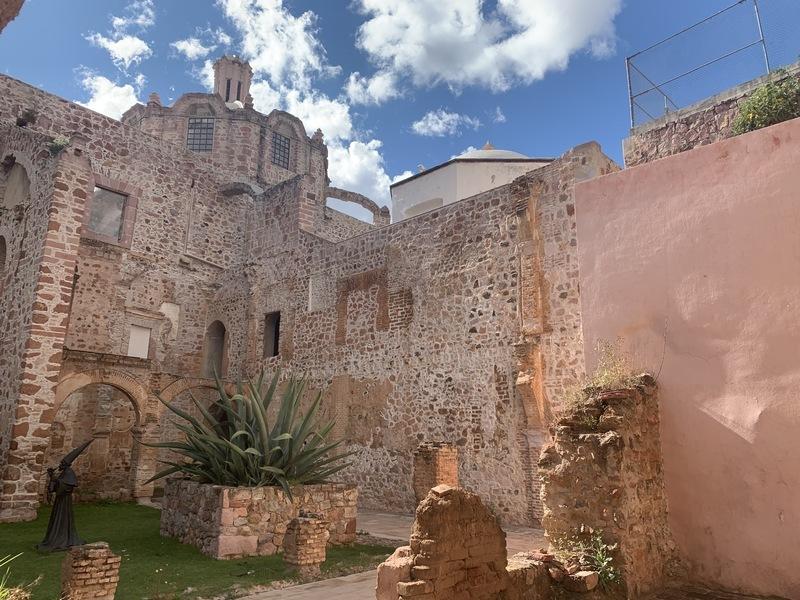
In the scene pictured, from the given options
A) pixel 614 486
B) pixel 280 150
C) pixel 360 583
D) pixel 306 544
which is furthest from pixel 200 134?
pixel 614 486

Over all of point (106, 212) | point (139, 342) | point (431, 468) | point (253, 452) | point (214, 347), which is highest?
point (106, 212)

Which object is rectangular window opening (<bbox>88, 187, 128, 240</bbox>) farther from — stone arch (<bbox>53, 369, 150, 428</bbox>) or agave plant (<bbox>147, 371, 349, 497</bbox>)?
agave plant (<bbox>147, 371, 349, 497</bbox>)

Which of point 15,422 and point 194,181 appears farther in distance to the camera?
point 194,181

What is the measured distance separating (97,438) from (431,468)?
891cm

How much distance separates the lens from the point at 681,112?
34.4 feet

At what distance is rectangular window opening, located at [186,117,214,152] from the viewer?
2284 cm

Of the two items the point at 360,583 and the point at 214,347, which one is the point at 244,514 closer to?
the point at 360,583

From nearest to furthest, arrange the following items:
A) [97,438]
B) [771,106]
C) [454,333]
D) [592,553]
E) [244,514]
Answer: [592,553]
[244,514]
[771,106]
[454,333]
[97,438]

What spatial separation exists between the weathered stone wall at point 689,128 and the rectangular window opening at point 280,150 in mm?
15991

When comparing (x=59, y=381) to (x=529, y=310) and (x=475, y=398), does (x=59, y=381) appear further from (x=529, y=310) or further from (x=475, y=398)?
(x=529, y=310)

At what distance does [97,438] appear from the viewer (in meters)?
13.3

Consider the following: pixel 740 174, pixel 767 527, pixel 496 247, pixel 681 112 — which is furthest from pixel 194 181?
pixel 767 527

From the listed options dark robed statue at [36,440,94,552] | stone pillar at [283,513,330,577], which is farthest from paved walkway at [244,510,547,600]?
dark robed statue at [36,440,94,552]

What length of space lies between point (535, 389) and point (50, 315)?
871 centimetres
